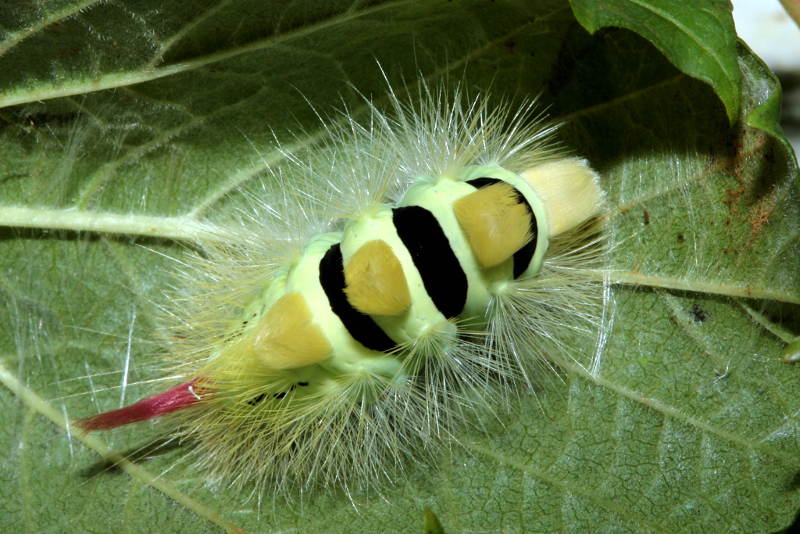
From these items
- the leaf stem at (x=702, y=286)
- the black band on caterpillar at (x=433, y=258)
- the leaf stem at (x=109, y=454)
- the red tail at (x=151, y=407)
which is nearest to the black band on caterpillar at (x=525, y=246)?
the black band on caterpillar at (x=433, y=258)

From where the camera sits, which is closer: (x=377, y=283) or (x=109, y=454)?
(x=377, y=283)

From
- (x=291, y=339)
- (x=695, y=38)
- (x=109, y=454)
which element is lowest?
(x=109, y=454)

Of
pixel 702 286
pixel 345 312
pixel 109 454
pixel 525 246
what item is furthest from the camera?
pixel 109 454

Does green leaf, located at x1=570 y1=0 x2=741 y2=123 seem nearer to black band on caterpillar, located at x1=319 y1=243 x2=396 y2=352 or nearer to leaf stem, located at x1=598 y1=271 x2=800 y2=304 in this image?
leaf stem, located at x1=598 y1=271 x2=800 y2=304

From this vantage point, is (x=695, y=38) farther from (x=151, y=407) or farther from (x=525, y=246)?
(x=151, y=407)

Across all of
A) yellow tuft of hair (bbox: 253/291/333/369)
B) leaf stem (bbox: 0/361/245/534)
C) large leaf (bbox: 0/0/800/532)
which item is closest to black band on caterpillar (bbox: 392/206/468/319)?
yellow tuft of hair (bbox: 253/291/333/369)

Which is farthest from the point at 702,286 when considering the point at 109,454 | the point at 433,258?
the point at 109,454
